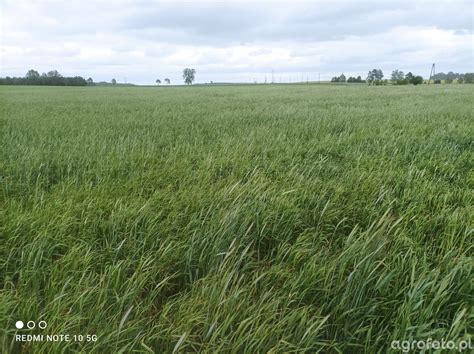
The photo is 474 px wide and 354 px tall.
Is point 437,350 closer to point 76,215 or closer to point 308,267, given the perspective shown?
point 308,267

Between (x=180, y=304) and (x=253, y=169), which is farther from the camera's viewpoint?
(x=253, y=169)

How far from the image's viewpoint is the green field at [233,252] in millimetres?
1662

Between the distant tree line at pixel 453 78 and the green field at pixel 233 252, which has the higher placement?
the distant tree line at pixel 453 78

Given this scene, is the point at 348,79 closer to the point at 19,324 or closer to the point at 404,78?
the point at 404,78

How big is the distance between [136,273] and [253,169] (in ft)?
8.23

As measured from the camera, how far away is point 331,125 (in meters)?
7.96

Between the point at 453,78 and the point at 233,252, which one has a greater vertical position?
the point at 453,78

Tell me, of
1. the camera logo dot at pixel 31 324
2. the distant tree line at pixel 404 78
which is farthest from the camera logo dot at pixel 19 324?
the distant tree line at pixel 404 78

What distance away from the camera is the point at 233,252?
7.66 ft

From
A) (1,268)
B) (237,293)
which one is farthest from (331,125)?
(1,268)

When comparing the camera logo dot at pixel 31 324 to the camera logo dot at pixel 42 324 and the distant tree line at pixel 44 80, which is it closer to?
the camera logo dot at pixel 42 324

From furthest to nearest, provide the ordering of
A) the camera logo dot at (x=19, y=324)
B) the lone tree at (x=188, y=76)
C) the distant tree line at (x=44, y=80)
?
the lone tree at (x=188, y=76) → the distant tree line at (x=44, y=80) → the camera logo dot at (x=19, y=324)

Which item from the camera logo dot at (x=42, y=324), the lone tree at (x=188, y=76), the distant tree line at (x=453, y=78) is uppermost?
the lone tree at (x=188, y=76)

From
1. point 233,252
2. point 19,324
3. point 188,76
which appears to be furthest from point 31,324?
point 188,76
